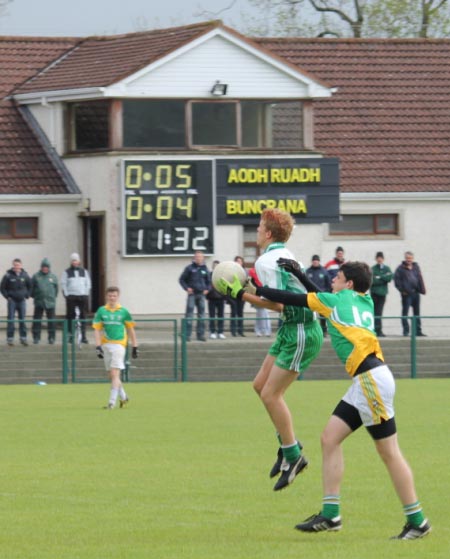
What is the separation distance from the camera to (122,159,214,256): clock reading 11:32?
3488cm

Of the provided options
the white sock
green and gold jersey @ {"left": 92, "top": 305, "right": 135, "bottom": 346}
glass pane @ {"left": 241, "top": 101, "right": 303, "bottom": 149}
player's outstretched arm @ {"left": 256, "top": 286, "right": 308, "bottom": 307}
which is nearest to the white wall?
glass pane @ {"left": 241, "top": 101, "right": 303, "bottom": 149}

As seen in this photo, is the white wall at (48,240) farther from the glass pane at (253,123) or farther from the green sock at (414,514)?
the green sock at (414,514)

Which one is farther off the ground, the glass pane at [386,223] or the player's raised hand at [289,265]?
the glass pane at [386,223]

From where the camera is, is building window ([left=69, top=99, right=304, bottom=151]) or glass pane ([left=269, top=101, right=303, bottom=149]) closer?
building window ([left=69, top=99, right=304, bottom=151])

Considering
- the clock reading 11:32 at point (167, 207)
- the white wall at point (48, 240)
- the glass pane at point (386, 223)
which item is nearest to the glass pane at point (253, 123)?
the clock reading 11:32 at point (167, 207)

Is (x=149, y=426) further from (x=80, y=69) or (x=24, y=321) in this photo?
(x=80, y=69)

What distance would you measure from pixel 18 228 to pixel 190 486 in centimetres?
2293

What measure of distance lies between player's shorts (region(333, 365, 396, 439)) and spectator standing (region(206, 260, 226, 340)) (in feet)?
69.4

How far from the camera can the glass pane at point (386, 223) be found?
1511 inches

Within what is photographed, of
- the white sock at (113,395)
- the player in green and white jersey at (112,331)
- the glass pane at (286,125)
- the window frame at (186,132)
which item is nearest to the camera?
the player in green and white jersey at (112,331)

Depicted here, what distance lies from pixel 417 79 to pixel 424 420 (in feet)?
71.3

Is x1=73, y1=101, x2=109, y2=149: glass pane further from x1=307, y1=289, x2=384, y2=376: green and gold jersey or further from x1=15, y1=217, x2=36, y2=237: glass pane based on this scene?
x1=307, y1=289, x2=384, y2=376: green and gold jersey

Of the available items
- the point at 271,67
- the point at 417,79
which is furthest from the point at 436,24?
the point at 271,67

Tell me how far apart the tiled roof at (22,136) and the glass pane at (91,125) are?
3.25 ft
